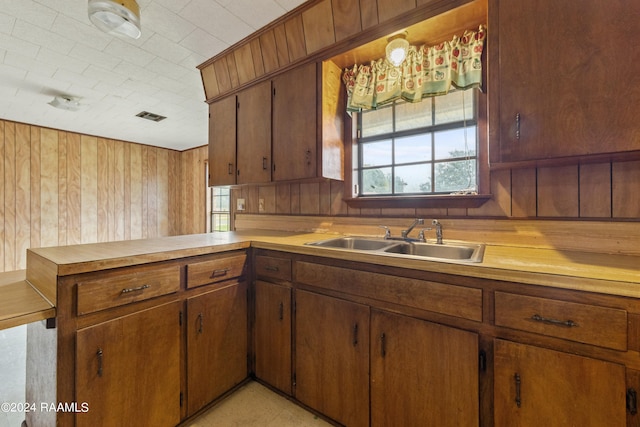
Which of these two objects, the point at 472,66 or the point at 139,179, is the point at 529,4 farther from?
the point at 139,179

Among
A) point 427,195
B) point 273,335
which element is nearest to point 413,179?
point 427,195

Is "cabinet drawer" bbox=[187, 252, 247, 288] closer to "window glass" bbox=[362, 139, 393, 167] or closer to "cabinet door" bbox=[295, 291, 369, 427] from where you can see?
"cabinet door" bbox=[295, 291, 369, 427]

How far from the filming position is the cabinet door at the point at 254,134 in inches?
83.0

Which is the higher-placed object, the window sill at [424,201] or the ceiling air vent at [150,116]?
the ceiling air vent at [150,116]

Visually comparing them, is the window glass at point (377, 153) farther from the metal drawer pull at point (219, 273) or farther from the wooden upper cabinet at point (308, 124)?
the metal drawer pull at point (219, 273)

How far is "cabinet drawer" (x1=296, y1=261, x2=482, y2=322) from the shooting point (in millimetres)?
1018

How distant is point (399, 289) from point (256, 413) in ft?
3.63

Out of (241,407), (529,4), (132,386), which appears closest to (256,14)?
(529,4)

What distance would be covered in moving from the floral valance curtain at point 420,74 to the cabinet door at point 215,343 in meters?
1.53

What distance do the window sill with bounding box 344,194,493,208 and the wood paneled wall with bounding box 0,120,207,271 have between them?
14.4 ft

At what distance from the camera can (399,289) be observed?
3.83 feet

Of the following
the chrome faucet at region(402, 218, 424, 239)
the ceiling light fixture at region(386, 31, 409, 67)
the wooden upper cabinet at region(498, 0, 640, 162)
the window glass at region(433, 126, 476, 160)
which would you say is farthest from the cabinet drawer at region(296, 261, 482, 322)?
the ceiling light fixture at region(386, 31, 409, 67)

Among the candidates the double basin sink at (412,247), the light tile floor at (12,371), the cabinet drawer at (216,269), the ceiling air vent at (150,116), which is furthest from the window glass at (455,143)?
the ceiling air vent at (150,116)

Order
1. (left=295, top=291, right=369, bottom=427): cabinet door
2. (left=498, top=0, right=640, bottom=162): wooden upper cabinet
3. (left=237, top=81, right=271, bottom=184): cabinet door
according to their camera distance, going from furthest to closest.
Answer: (left=237, top=81, right=271, bottom=184): cabinet door < (left=295, top=291, right=369, bottom=427): cabinet door < (left=498, top=0, right=640, bottom=162): wooden upper cabinet
